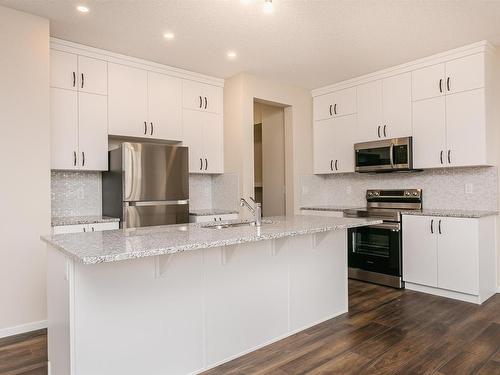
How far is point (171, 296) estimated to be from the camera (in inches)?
80.7

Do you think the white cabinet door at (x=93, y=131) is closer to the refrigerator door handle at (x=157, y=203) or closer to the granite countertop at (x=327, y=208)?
the refrigerator door handle at (x=157, y=203)

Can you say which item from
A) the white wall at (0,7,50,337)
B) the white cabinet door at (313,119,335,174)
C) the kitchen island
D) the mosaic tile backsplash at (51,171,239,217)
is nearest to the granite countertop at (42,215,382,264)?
the kitchen island

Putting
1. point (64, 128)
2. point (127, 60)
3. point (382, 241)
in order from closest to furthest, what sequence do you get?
point (64, 128) < point (127, 60) < point (382, 241)

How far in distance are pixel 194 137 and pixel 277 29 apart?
1.79 m

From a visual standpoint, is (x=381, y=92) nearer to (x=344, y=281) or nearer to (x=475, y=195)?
(x=475, y=195)

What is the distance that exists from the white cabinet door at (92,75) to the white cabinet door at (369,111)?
3.17m

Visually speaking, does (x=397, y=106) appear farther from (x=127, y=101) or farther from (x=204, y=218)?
(x=127, y=101)

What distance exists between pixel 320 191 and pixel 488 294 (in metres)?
2.53

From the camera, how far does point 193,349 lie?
84.7 inches

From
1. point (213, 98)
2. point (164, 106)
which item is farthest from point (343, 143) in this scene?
point (164, 106)

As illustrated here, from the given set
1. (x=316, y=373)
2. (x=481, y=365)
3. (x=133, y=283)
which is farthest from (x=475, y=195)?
(x=133, y=283)

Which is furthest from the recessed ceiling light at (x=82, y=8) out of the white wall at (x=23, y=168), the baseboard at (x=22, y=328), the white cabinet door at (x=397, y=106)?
the white cabinet door at (x=397, y=106)

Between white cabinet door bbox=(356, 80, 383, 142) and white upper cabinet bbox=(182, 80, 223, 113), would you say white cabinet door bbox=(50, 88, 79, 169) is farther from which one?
white cabinet door bbox=(356, 80, 383, 142)

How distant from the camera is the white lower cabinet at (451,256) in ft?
11.1
